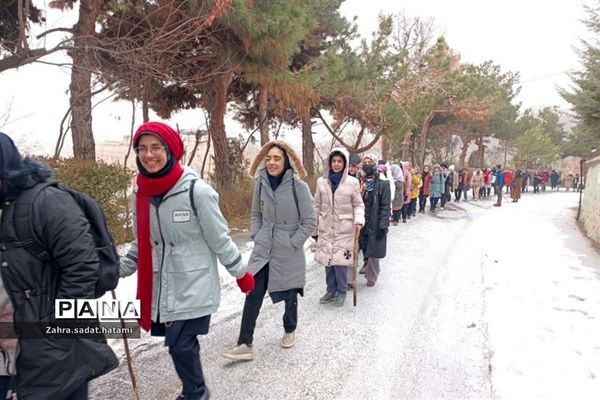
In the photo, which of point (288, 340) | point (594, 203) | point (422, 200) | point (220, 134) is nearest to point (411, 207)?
point (422, 200)

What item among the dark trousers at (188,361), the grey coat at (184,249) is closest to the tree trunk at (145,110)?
the grey coat at (184,249)

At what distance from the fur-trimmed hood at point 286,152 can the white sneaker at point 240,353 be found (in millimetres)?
1426

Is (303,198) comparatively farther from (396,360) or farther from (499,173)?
(499,173)

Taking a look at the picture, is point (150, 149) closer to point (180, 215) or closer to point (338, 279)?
point (180, 215)

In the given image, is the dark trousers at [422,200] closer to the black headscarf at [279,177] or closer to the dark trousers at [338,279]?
the dark trousers at [338,279]

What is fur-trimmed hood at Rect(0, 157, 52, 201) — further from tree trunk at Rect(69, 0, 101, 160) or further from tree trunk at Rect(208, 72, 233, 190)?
tree trunk at Rect(208, 72, 233, 190)

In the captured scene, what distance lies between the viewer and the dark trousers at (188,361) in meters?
2.27

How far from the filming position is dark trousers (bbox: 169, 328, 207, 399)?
2271 millimetres

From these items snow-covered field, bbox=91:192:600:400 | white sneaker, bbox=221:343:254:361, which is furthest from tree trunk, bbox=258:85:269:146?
white sneaker, bbox=221:343:254:361

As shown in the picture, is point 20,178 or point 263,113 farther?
point 263,113

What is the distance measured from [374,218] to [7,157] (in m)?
4.13

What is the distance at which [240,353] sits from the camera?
316 cm

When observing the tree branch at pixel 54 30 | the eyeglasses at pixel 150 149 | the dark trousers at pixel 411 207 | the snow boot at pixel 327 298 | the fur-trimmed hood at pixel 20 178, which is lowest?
the snow boot at pixel 327 298

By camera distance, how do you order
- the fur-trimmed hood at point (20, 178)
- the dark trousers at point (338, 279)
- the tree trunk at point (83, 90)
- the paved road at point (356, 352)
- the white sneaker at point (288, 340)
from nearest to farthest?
the fur-trimmed hood at point (20, 178), the paved road at point (356, 352), the white sneaker at point (288, 340), the dark trousers at point (338, 279), the tree trunk at point (83, 90)
